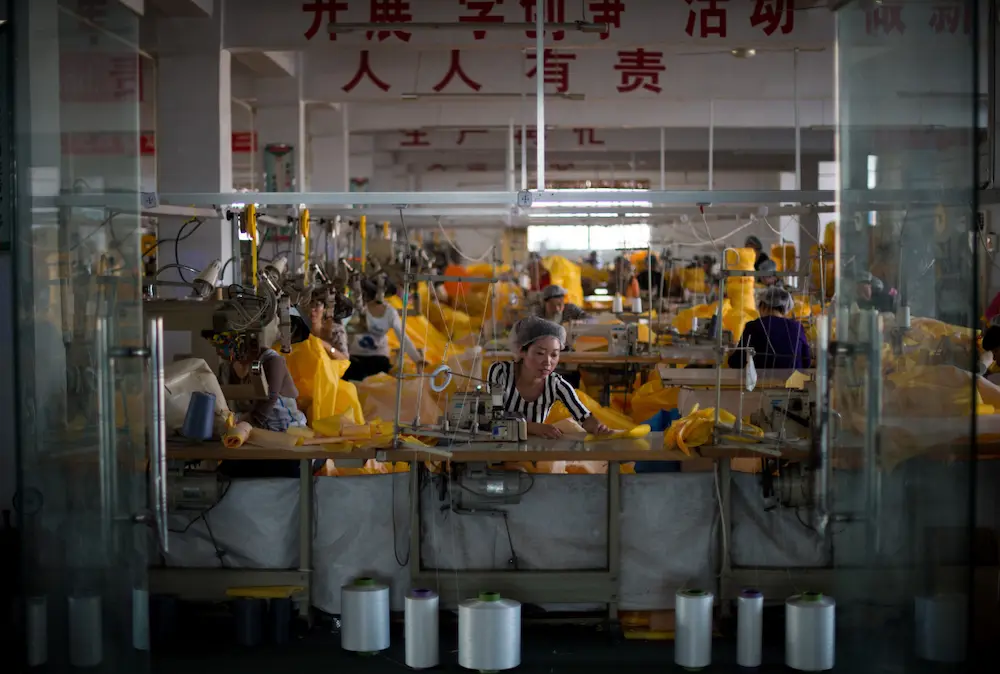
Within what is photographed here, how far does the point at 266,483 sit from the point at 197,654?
690mm

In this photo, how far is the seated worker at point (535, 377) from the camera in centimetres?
521

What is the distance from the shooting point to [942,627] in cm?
308

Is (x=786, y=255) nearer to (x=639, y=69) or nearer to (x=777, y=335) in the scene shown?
(x=639, y=69)

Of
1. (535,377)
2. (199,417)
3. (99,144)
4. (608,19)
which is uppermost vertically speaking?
(608,19)

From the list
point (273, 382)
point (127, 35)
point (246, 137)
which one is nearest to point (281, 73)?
point (246, 137)

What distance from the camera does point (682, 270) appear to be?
1348cm

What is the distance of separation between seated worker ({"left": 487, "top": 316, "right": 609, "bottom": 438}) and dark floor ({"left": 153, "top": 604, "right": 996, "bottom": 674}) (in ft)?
3.27

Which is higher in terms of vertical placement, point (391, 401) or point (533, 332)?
point (533, 332)

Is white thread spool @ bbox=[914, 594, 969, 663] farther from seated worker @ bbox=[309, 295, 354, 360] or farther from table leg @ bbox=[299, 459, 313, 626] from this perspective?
seated worker @ bbox=[309, 295, 354, 360]

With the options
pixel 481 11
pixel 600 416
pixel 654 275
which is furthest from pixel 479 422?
pixel 654 275

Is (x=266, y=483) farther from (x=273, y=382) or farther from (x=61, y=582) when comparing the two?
(x=61, y=582)

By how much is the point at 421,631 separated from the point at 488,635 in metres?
0.25

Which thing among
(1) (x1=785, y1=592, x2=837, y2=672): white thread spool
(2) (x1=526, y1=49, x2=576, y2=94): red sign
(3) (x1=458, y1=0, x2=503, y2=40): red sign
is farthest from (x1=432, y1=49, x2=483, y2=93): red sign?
(1) (x1=785, y1=592, x2=837, y2=672): white thread spool

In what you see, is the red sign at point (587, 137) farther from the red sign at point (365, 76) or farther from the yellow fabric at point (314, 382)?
the yellow fabric at point (314, 382)
